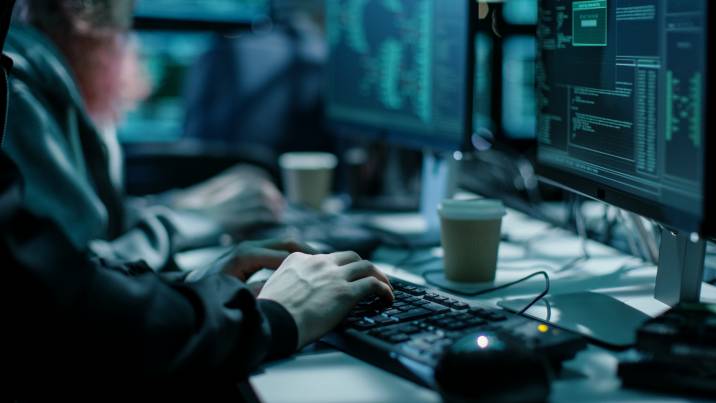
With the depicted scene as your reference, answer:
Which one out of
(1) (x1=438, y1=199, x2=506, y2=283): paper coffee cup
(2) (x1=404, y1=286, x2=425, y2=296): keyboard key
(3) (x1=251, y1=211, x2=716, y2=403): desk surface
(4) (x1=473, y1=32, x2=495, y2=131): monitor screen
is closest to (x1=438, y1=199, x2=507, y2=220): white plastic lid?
(1) (x1=438, y1=199, x2=506, y2=283): paper coffee cup

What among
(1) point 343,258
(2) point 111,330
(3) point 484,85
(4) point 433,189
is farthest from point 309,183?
(2) point 111,330

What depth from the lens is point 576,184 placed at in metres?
1.15

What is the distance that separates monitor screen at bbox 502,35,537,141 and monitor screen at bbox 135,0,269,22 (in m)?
0.90

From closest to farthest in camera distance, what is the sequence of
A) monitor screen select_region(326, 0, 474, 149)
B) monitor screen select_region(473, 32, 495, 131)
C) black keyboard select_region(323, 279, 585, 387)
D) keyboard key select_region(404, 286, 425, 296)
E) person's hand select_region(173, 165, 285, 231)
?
black keyboard select_region(323, 279, 585, 387)
keyboard key select_region(404, 286, 425, 296)
monitor screen select_region(326, 0, 474, 149)
person's hand select_region(173, 165, 285, 231)
monitor screen select_region(473, 32, 495, 131)

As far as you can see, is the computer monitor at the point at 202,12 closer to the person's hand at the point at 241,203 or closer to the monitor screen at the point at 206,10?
the monitor screen at the point at 206,10

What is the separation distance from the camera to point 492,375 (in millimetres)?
704

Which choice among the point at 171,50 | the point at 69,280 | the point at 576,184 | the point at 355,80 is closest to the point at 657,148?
the point at 576,184

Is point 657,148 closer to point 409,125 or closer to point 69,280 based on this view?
point 69,280

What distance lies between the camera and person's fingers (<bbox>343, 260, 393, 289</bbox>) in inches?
39.1

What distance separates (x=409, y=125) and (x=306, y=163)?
46 cm

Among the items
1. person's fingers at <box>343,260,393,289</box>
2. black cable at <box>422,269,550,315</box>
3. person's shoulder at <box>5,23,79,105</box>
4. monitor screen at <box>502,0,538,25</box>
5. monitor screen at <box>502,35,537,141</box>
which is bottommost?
black cable at <box>422,269,550,315</box>

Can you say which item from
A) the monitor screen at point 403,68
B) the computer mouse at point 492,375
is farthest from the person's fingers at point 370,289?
the monitor screen at point 403,68

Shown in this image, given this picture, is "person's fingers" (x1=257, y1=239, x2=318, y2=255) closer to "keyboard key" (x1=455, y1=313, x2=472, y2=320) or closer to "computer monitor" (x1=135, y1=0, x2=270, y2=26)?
"keyboard key" (x1=455, y1=313, x2=472, y2=320)

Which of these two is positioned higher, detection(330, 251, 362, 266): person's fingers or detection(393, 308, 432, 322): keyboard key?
detection(330, 251, 362, 266): person's fingers
